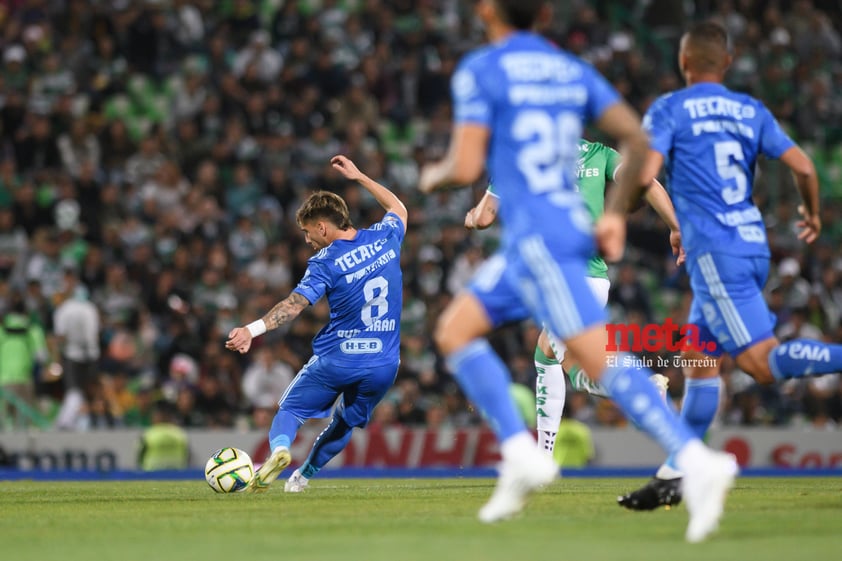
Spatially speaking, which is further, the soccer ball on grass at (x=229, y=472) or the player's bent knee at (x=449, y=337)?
the soccer ball on grass at (x=229, y=472)

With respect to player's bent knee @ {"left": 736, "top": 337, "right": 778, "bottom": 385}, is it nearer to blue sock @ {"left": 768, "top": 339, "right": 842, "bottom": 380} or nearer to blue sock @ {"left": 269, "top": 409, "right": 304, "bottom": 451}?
blue sock @ {"left": 768, "top": 339, "right": 842, "bottom": 380}

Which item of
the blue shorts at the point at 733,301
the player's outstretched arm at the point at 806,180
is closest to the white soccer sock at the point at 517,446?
the blue shorts at the point at 733,301

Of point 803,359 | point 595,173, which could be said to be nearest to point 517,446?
point 803,359

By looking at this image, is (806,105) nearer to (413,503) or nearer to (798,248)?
(798,248)

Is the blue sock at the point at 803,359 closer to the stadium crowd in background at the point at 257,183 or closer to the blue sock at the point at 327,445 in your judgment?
the blue sock at the point at 327,445

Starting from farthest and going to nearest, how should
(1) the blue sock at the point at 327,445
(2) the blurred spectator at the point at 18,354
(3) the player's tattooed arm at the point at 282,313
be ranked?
1. (2) the blurred spectator at the point at 18,354
2. (1) the blue sock at the point at 327,445
3. (3) the player's tattooed arm at the point at 282,313

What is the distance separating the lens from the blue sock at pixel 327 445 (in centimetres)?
1109

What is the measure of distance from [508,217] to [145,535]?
2512 millimetres

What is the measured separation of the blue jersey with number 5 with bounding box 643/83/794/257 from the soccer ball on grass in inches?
172

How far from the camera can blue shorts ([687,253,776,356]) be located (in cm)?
776

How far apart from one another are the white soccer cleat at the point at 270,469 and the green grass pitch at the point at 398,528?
1.05 feet

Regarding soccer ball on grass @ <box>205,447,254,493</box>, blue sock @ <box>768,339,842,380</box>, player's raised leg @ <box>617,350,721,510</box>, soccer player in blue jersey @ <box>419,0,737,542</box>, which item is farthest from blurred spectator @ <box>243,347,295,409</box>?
soccer player in blue jersey @ <box>419,0,737,542</box>

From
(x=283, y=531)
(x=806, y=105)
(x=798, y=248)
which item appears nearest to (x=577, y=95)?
(x=283, y=531)

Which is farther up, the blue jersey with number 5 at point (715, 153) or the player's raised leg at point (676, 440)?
the blue jersey with number 5 at point (715, 153)
